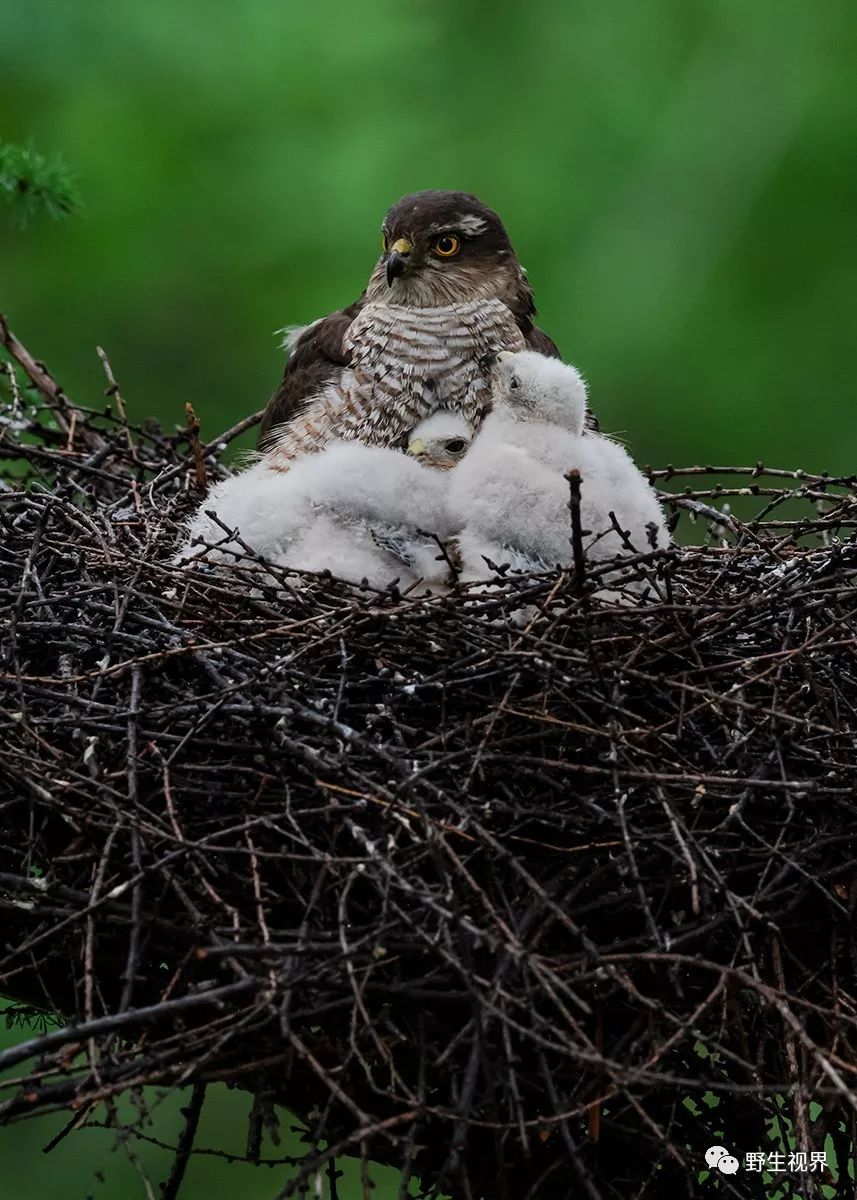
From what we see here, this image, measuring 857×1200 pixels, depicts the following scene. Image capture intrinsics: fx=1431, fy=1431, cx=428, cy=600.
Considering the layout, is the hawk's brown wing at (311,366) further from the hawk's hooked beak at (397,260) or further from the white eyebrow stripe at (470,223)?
the white eyebrow stripe at (470,223)

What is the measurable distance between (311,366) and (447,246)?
1.61 ft

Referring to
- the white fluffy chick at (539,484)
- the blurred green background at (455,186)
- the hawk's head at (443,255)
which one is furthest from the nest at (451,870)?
the blurred green background at (455,186)

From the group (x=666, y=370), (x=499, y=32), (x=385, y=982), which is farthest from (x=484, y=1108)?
(x=499, y=32)

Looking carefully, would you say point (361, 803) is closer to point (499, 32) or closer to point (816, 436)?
point (816, 436)

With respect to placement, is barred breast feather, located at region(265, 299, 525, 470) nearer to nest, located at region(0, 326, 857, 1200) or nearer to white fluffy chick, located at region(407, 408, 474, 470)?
white fluffy chick, located at region(407, 408, 474, 470)

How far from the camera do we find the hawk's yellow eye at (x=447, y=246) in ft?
12.4

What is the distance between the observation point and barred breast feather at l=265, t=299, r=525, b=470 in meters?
3.49

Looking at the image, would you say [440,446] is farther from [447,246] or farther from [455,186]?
[455,186]

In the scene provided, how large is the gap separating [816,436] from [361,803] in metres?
4.38

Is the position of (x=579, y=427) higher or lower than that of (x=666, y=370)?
lower

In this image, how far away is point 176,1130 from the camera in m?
5.16

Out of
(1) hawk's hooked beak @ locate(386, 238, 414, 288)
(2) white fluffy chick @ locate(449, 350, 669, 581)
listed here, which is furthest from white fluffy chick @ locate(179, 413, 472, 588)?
(1) hawk's hooked beak @ locate(386, 238, 414, 288)

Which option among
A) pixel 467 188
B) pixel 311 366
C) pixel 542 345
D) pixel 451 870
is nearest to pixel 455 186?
pixel 467 188

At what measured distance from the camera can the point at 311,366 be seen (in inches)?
146
